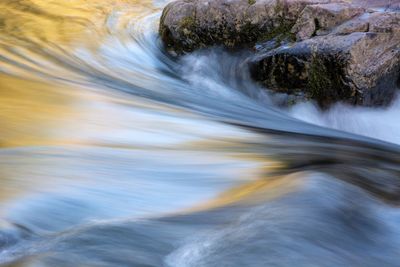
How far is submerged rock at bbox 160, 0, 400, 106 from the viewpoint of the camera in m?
5.63

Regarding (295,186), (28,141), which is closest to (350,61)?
(295,186)

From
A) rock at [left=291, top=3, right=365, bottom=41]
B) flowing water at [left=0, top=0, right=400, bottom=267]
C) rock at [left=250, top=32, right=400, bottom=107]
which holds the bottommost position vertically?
flowing water at [left=0, top=0, right=400, bottom=267]

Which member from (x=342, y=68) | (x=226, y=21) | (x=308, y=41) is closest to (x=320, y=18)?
(x=308, y=41)

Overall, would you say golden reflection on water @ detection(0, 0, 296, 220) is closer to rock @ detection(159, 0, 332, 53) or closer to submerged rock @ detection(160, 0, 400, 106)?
submerged rock @ detection(160, 0, 400, 106)

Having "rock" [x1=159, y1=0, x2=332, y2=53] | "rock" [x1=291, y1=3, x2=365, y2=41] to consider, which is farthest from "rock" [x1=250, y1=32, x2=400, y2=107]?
"rock" [x1=159, y1=0, x2=332, y2=53]

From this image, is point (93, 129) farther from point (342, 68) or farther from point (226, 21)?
point (226, 21)

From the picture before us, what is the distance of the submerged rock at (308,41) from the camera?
5629 millimetres

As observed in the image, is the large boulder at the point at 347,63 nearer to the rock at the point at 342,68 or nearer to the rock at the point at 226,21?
the rock at the point at 342,68

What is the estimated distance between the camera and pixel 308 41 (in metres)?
5.96

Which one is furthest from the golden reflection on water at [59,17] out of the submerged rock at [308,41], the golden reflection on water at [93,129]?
the submerged rock at [308,41]

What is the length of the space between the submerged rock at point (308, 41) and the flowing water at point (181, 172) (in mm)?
219

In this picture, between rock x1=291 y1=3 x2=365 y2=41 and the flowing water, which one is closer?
the flowing water

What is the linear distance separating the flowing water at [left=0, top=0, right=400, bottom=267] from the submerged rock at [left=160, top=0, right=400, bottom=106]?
8.6 inches

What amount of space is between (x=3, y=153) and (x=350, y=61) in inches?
138
